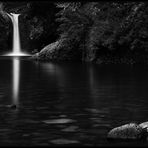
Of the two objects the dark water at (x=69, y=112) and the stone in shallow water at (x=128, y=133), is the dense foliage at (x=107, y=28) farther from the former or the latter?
the stone in shallow water at (x=128, y=133)

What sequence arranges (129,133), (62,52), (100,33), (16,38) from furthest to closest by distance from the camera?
(16,38) → (62,52) → (100,33) → (129,133)

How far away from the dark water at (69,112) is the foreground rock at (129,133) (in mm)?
245

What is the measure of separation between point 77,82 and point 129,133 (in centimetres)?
1832

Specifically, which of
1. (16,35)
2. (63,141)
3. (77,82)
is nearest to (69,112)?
(63,141)

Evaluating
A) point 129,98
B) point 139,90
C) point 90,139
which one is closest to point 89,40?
point 139,90

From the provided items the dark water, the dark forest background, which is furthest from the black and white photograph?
the dark forest background

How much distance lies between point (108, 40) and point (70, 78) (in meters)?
18.9

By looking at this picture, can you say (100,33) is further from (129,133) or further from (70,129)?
(129,133)

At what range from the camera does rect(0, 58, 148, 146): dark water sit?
34.2 ft

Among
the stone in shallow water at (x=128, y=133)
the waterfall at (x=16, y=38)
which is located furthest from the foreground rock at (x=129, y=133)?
the waterfall at (x=16, y=38)

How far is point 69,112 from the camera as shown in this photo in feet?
51.2

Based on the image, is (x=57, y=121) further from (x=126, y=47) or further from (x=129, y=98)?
(x=126, y=47)

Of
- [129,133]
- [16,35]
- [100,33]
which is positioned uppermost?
[16,35]

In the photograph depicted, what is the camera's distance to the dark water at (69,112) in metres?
10.4
